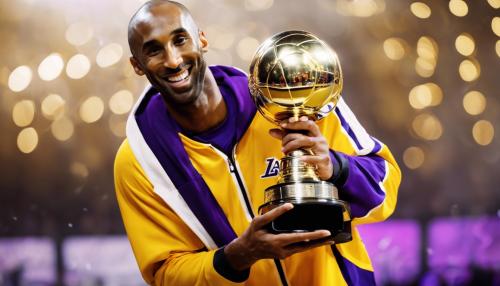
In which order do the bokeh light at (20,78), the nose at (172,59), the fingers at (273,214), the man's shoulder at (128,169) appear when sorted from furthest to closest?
the bokeh light at (20,78) < the man's shoulder at (128,169) < the nose at (172,59) < the fingers at (273,214)

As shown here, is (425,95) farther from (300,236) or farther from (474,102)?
(300,236)

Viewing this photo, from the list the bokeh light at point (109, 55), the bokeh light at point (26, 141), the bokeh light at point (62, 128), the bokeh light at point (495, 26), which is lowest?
the bokeh light at point (26, 141)

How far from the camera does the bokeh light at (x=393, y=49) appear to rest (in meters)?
2.70

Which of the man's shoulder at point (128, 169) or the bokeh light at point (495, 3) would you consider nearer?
the man's shoulder at point (128, 169)

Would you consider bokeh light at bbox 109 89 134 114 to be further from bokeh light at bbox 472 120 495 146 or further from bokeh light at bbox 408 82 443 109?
bokeh light at bbox 472 120 495 146

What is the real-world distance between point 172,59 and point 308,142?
1.06 feet

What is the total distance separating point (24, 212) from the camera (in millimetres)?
2523

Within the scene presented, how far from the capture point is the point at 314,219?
1.28 meters

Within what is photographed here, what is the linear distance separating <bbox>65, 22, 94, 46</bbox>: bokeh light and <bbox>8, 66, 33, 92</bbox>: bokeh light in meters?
0.17

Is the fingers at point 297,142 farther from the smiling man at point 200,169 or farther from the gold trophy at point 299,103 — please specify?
the smiling man at point 200,169

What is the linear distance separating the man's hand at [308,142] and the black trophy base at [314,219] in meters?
0.06

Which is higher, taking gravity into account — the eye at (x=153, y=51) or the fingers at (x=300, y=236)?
the eye at (x=153, y=51)

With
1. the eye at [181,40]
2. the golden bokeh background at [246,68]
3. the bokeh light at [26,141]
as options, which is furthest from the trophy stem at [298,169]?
the bokeh light at [26,141]

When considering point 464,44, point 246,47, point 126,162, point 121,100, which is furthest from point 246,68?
point 126,162
